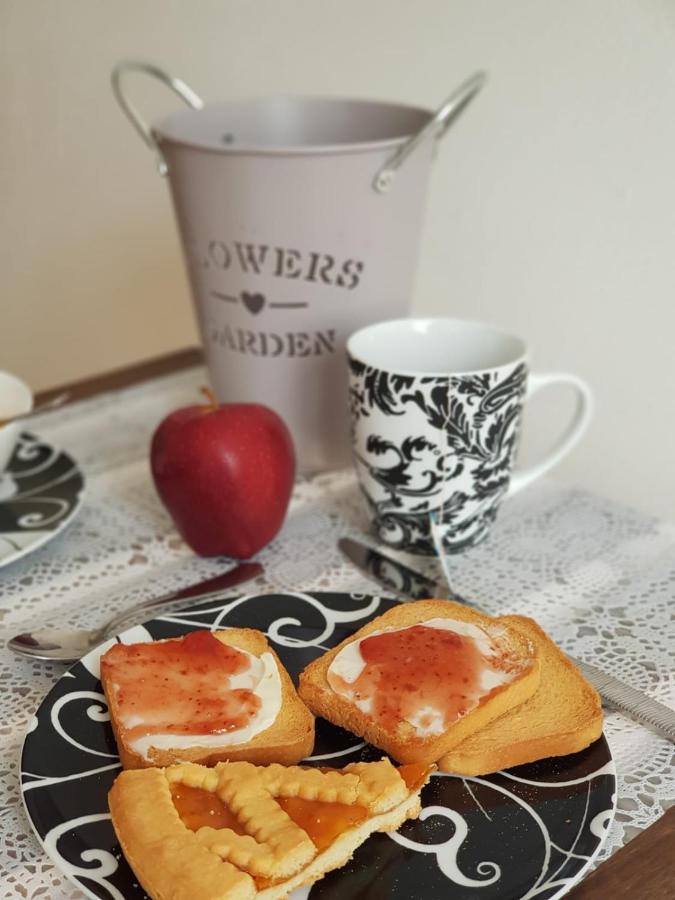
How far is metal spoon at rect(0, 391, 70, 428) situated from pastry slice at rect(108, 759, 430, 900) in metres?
0.36

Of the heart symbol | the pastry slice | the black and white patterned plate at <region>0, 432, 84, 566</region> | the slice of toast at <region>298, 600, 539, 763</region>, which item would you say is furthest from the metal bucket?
the pastry slice

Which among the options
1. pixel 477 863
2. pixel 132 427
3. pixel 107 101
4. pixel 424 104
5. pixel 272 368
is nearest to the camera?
pixel 477 863

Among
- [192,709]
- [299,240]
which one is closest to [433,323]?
[299,240]

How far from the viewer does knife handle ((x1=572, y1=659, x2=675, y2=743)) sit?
49 cm

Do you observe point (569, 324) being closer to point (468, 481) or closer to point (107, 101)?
point (468, 481)

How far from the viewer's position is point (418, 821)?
411 mm

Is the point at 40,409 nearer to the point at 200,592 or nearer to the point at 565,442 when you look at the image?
the point at 200,592

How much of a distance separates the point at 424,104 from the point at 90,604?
0.64 m

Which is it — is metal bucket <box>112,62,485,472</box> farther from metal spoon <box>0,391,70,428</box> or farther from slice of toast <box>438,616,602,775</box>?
slice of toast <box>438,616,602,775</box>

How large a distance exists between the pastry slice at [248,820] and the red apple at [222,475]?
0.25m

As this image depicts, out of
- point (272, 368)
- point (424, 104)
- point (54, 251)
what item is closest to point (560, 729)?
point (272, 368)

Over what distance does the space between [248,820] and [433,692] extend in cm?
11

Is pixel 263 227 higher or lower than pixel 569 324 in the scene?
higher

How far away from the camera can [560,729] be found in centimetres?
44
